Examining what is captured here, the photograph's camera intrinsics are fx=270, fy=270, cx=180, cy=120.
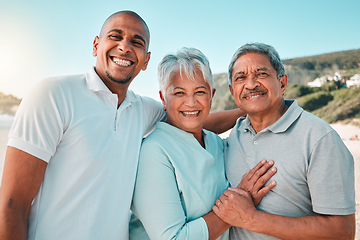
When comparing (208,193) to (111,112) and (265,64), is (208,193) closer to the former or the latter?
(111,112)

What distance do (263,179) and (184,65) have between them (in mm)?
1155

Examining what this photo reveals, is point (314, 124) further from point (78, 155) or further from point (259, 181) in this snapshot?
point (78, 155)

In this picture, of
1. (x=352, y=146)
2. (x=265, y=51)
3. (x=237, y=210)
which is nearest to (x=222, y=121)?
(x=265, y=51)

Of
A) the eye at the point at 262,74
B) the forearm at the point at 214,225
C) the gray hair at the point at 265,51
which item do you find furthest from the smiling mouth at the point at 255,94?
the forearm at the point at 214,225

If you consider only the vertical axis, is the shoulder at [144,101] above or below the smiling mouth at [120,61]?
below

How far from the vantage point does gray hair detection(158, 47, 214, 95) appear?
2.37 meters

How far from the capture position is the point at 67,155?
193 cm

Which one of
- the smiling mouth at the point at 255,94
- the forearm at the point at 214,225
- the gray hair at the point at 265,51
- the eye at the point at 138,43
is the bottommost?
the forearm at the point at 214,225

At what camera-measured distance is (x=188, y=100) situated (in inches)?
93.7

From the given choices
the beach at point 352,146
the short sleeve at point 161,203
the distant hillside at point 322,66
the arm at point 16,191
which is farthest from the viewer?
the distant hillside at point 322,66

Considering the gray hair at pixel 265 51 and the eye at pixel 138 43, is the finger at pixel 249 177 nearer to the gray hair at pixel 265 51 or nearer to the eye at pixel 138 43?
the gray hair at pixel 265 51

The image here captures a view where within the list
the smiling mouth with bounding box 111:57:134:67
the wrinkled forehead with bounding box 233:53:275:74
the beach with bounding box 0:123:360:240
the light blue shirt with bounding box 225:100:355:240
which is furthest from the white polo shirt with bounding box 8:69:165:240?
the beach with bounding box 0:123:360:240

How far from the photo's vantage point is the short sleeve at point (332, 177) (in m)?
1.94

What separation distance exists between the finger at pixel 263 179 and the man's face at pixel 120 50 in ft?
4.63
